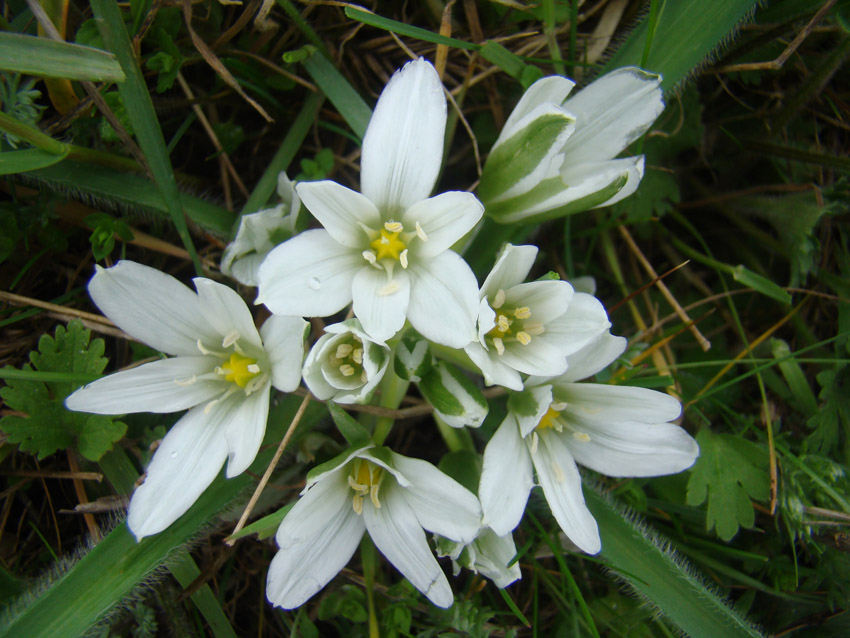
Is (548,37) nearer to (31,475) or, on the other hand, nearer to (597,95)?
(597,95)

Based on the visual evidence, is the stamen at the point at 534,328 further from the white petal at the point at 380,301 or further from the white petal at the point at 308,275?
the white petal at the point at 308,275

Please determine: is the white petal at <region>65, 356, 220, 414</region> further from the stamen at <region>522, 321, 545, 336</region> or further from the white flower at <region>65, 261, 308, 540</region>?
the stamen at <region>522, 321, 545, 336</region>

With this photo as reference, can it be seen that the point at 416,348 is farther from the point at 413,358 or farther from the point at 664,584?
the point at 664,584

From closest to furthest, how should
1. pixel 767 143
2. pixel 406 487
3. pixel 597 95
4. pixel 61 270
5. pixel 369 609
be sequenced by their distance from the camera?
pixel 406 487, pixel 597 95, pixel 369 609, pixel 61 270, pixel 767 143

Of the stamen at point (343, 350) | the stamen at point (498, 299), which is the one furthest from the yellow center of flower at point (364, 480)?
Result: the stamen at point (498, 299)

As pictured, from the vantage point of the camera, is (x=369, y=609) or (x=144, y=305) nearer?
(x=144, y=305)

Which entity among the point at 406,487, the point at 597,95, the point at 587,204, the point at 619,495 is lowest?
the point at 619,495

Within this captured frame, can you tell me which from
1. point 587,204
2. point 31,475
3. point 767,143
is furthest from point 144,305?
point 767,143
